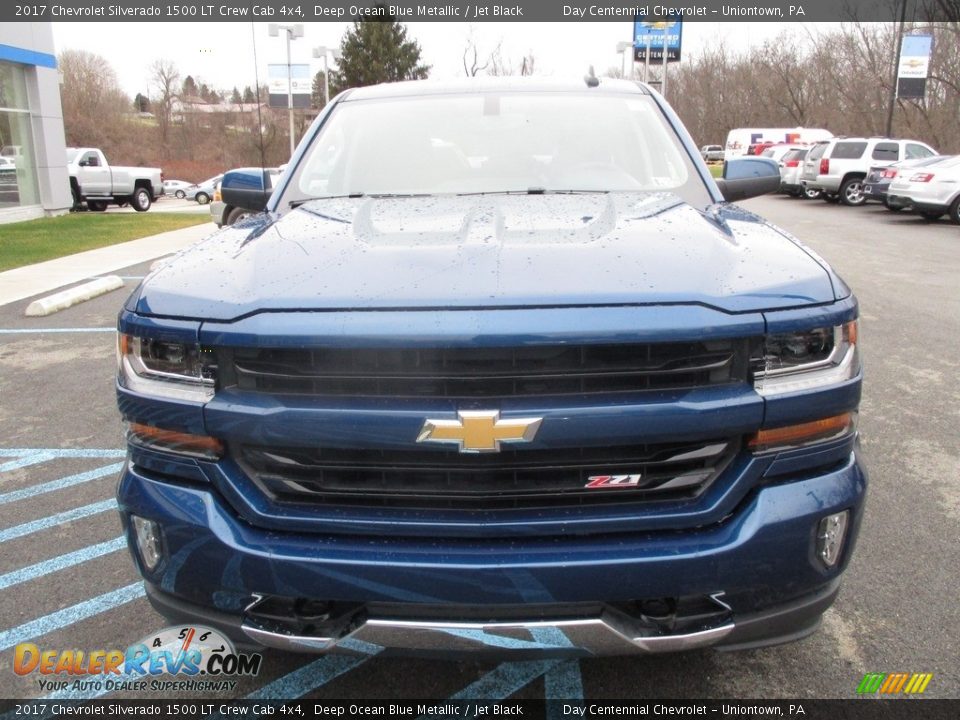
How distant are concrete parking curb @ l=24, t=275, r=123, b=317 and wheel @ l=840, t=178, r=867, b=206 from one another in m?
21.0

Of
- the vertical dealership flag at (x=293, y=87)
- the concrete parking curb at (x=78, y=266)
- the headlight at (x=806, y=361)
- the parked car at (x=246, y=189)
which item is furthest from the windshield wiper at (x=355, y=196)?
the vertical dealership flag at (x=293, y=87)

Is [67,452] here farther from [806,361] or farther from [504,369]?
[806,361]

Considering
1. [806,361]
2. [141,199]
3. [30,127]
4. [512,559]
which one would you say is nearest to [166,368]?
[512,559]

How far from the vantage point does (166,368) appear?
1.95 m

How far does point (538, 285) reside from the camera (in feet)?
6.11

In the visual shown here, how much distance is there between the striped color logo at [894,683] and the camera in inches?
92.0

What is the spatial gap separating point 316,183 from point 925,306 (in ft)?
24.7

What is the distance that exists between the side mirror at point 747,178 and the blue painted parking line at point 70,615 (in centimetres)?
290

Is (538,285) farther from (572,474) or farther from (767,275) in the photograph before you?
(767,275)

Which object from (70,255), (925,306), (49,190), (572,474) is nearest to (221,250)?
(572,474)

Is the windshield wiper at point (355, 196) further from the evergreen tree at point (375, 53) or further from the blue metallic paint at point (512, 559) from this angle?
the evergreen tree at point (375, 53)

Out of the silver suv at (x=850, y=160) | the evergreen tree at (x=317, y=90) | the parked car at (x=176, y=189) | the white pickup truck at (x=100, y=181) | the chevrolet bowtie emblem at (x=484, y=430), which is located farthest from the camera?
the evergreen tree at (x=317, y=90)

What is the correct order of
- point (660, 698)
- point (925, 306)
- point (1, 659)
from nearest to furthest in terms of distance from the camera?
1. point (660, 698)
2. point (1, 659)
3. point (925, 306)

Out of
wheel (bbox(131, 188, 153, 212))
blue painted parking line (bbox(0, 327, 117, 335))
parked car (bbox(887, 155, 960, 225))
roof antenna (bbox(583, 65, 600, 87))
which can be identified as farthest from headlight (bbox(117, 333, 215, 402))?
wheel (bbox(131, 188, 153, 212))
